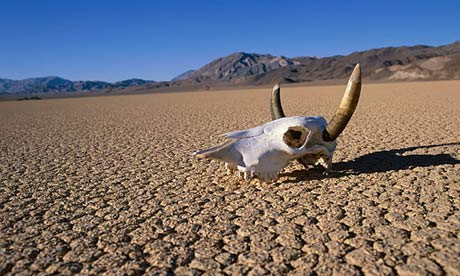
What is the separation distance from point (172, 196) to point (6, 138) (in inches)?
326

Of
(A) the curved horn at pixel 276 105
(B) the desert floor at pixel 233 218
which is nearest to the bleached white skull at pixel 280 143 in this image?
(B) the desert floor at pixel 233 218

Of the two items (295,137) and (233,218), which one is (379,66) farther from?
(233,218)

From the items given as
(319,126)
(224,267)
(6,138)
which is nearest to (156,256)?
(224,267)

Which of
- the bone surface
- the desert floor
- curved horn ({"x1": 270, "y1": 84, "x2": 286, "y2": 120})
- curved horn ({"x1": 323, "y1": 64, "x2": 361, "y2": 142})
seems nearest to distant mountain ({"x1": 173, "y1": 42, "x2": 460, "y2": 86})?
curved horn ({"x1": 270, "y1": 84, "x2": 286, "y2": 120})

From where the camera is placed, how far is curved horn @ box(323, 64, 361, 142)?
11.9 feet

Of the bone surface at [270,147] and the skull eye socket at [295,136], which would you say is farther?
the skull eye socket at [295,136]

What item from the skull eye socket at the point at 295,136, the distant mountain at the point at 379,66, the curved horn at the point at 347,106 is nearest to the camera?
the curved horn at the point at 347,106

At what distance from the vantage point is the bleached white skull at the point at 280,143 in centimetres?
371

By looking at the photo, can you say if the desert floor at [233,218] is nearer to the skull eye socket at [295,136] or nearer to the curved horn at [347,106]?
the skull eye socket at [295,136]

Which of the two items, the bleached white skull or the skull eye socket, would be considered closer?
the bleached white skull

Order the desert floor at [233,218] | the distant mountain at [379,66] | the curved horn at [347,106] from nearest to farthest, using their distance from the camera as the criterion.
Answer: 1. the desert floor at [233,218]
2. the curved horn at [347,106]
3. the distant mountain at [379,66]

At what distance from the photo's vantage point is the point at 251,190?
3.94m

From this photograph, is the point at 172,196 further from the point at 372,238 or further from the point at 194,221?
the point at 372,238

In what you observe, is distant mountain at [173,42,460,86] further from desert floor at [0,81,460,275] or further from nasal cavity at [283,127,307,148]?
nasal cavity at [283,127,307,148]
